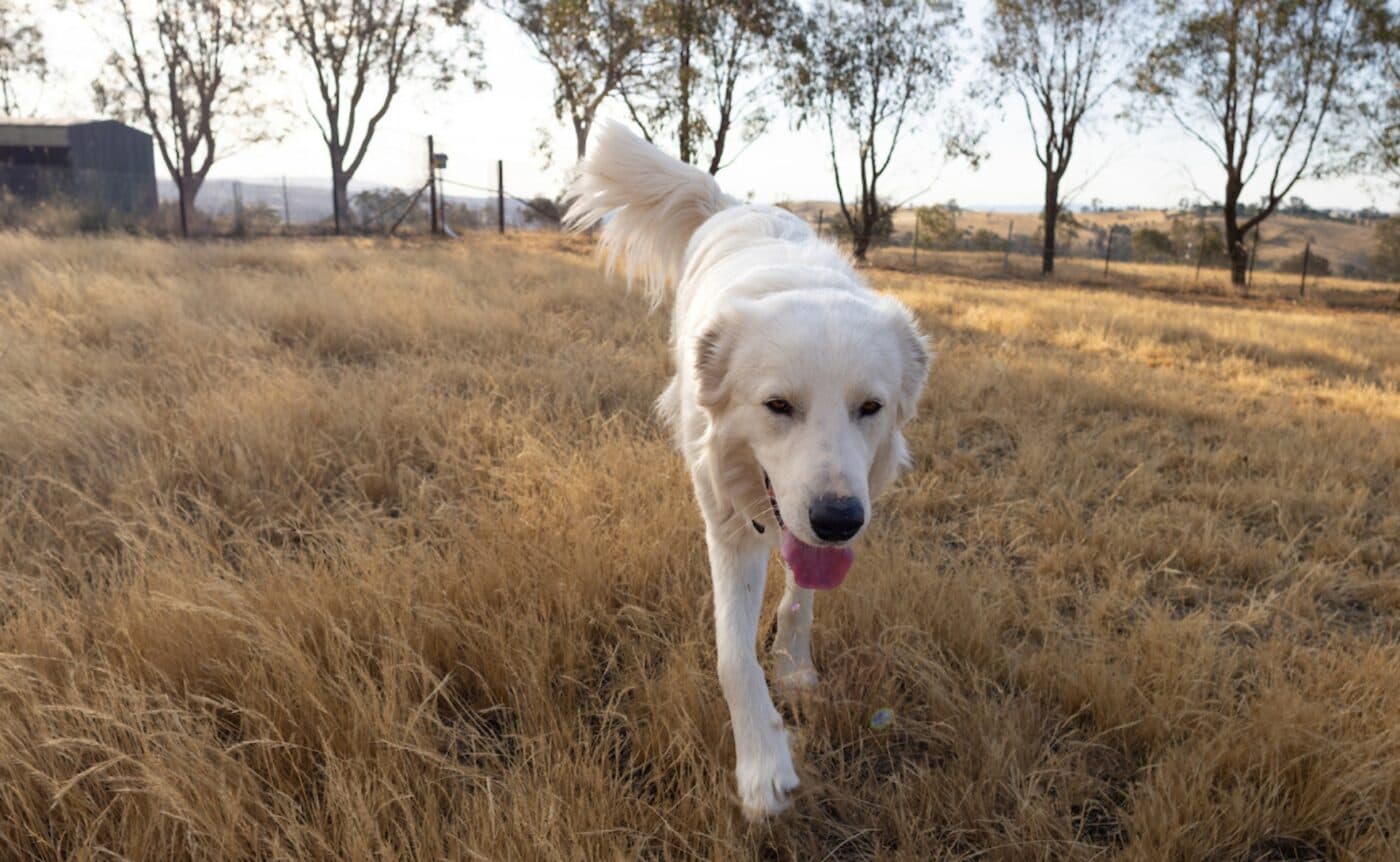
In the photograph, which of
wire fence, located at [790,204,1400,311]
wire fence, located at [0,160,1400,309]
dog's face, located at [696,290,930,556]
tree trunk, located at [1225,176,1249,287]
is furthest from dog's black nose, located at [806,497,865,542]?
tree trunk, located at [1225,176,1249,287]

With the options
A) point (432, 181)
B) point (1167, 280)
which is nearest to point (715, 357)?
point (432, 181)

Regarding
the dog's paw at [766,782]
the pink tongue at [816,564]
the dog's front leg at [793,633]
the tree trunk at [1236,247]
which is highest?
the tree trunk at [1236,247]

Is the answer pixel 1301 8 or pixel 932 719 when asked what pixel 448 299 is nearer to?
pixel 932 719

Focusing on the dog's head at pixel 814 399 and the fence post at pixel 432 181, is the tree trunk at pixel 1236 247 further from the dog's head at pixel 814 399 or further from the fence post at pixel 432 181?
the dog's head at pixel 814 399

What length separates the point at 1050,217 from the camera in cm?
2458

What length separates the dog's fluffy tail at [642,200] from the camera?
4379 millimetres

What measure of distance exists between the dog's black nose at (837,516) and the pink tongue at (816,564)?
0.23m

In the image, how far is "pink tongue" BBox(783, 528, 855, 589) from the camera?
2002 mm

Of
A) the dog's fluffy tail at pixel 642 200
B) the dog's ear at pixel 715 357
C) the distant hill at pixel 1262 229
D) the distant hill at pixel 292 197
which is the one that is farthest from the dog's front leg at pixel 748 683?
the distant hill at pixel 1262 229

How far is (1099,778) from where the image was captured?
6.75 ft

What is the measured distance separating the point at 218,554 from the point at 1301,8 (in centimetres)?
2486

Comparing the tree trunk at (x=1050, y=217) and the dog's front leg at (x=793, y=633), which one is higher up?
the tree trunk at (x=1050, y=217)

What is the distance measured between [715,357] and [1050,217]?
84.2 feet

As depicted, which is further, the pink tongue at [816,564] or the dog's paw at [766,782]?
the pink tongue at [816,564]
